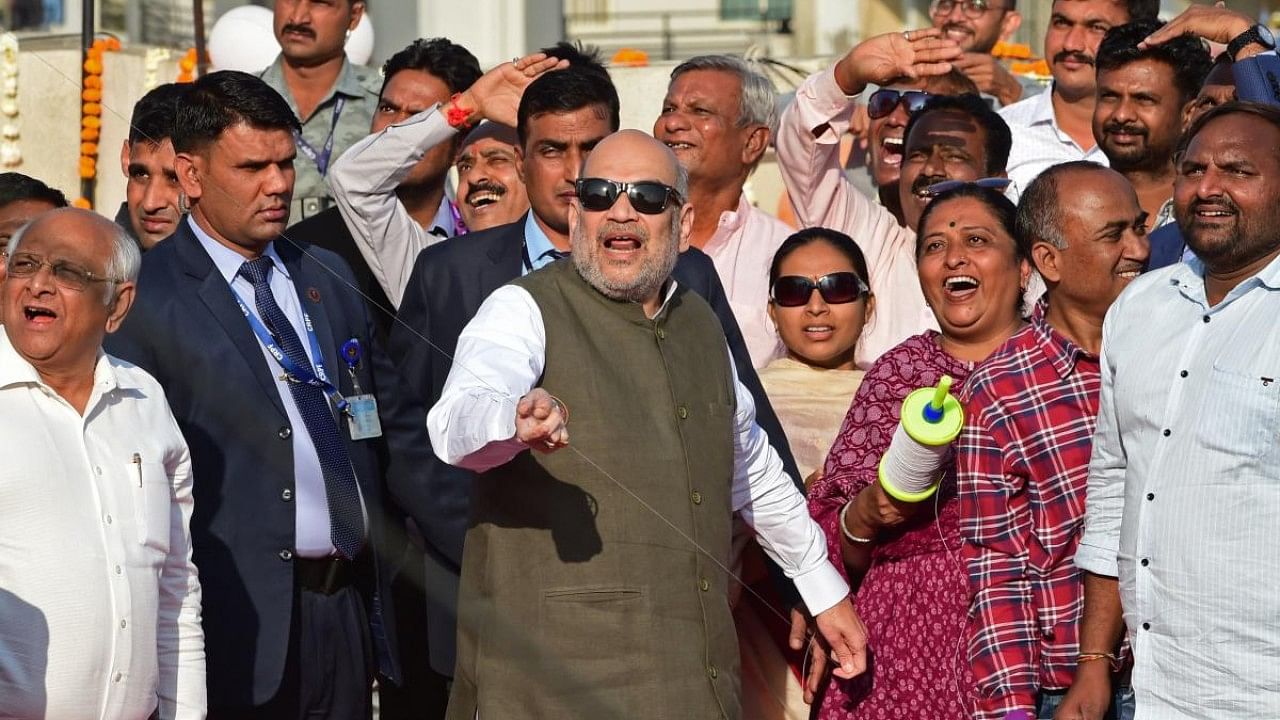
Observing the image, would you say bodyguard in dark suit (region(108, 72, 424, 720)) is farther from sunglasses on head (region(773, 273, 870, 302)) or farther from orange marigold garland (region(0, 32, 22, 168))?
orange marigold garland (region(0, 32, 22, 168))

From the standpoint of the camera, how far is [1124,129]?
6961 millimetres

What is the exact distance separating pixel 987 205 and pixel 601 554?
1.90 metres

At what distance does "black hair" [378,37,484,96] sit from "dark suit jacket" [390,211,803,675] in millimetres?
1698

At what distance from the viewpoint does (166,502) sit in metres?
5.01

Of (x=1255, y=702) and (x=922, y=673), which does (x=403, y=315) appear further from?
(x=1255, y=702)

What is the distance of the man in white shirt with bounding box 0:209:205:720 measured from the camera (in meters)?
4.71

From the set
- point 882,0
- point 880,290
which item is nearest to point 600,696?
point 880,290

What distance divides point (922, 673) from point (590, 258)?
1466 mm

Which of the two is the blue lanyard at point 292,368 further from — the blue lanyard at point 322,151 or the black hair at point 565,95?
the blue lanyard at point 322,151

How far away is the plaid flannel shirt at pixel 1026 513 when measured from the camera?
524 centimetres

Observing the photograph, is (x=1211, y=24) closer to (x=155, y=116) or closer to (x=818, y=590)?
(x=818, y=590)

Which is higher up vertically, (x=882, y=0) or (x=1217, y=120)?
(x=882, y=0)

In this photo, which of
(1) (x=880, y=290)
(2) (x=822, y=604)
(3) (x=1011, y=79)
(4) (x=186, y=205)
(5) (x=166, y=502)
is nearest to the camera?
(5) (x=166, y=502)

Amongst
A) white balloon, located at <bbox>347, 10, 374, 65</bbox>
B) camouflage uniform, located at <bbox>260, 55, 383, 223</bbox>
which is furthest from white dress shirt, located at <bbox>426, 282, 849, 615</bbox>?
white balloon, located at <bbox>347, 10, 374, 65</bbox>
